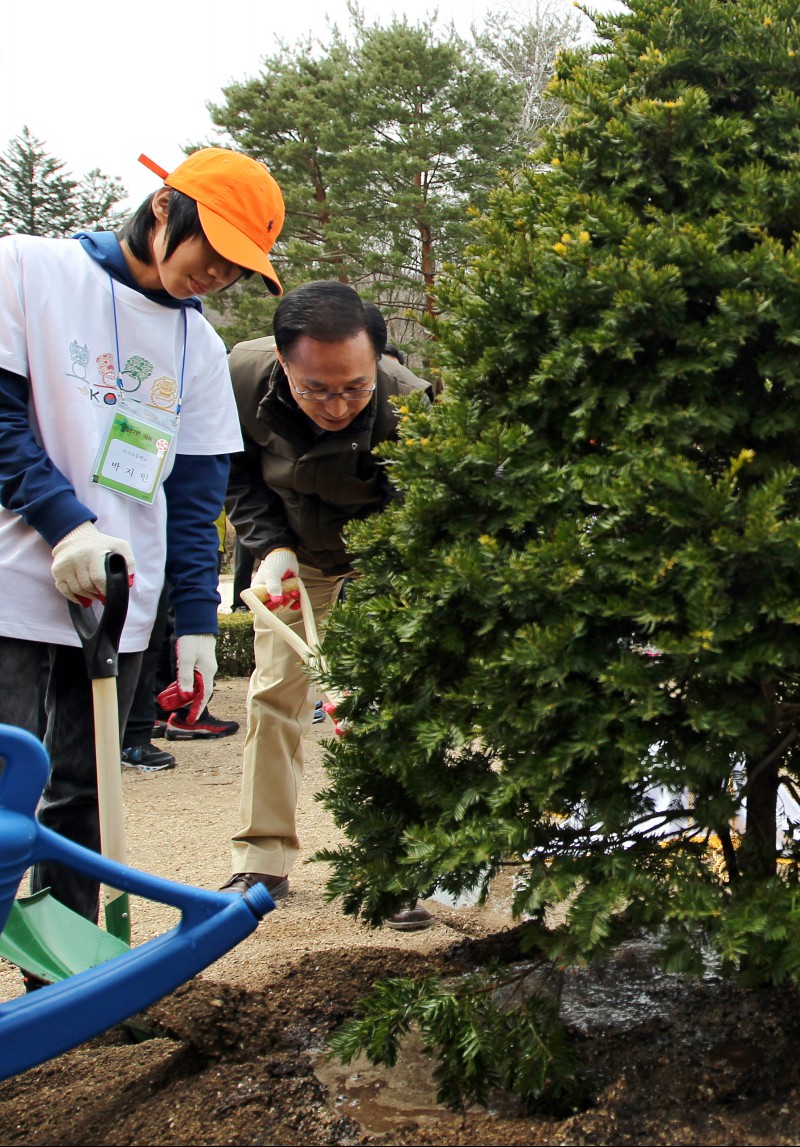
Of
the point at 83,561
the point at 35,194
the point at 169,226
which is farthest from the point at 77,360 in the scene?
the point at 35,194

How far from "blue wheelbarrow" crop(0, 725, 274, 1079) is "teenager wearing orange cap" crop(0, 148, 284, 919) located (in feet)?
2.16

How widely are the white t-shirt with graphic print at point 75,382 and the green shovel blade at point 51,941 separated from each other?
1.97 feet

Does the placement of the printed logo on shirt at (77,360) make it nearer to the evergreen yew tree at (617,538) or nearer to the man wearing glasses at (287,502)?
the man wearing glasses at (287,502)

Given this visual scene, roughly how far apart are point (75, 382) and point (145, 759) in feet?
12.2

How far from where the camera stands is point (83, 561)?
233 centimetres

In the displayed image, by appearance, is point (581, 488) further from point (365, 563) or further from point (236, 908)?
point (236, 908)

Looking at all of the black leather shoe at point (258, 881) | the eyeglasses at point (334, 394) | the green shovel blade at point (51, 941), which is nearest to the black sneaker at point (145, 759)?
the black leather shoe at point (258, 881)

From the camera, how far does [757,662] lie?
1626 millimetres

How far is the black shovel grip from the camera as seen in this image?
230cm

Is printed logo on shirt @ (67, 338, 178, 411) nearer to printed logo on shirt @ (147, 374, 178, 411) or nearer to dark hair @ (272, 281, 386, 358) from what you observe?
printed logo on shirt @ (147, 374, 178, 411)

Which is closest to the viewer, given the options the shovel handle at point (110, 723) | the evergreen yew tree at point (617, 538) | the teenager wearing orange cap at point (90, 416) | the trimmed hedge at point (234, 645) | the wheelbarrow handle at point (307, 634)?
the evergreen yew tree at point (617, 538)

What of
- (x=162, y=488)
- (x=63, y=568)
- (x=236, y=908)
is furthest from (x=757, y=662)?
(x=162, y=488)

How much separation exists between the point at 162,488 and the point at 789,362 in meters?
1.58

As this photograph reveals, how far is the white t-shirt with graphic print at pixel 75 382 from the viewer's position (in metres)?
2.46
